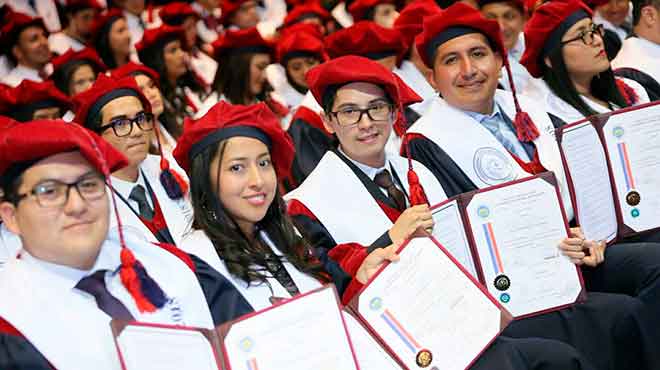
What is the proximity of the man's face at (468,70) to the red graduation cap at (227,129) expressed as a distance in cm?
121

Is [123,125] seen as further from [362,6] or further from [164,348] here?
[362,6]

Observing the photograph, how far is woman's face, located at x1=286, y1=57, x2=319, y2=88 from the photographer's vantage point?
20.0 ft

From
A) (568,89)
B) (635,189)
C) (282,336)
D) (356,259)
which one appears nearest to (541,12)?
(568,89)

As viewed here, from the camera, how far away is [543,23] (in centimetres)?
430

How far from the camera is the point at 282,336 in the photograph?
7.95 feet

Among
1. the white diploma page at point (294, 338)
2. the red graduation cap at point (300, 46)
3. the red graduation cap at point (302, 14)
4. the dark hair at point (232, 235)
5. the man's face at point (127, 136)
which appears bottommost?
the white diploma page at point (294, 338)

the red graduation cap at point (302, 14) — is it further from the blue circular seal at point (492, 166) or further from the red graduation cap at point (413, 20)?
the blue circular seal at point (492, 166)

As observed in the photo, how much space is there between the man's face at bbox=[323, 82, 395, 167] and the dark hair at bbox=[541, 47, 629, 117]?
122 centimetres

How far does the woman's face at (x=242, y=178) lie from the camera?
289 cm

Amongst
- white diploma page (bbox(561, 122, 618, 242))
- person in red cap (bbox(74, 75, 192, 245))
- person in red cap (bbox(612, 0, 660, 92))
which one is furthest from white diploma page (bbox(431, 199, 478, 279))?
person in red cap (bbox(612, 0, 660, 92))

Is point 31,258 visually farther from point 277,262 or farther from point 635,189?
point 635,189

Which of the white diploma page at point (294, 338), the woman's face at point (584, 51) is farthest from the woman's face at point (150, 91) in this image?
the white diploma page at point (294, 338)

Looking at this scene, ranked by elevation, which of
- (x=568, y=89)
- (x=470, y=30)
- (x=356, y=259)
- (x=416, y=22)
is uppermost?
(x=416, y=22)

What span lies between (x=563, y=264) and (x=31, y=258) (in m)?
1.79
